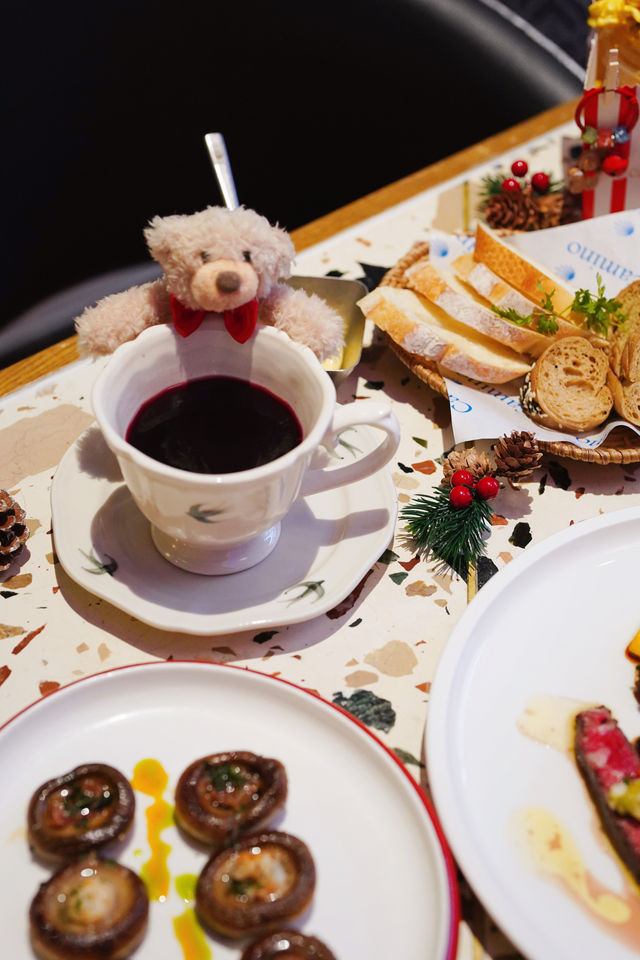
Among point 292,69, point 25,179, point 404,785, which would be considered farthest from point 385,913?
point 292,69

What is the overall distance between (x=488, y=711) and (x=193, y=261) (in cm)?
57

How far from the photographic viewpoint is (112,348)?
911 mm

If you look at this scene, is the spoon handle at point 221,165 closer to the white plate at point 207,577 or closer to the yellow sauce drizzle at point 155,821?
the white plate at point 207,577

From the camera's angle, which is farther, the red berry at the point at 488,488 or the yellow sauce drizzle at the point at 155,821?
the red berry at the point at 488,488

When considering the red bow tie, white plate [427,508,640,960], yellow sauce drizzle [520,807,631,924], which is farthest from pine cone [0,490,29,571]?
yellow sauce drizzle [520,807,631,924]

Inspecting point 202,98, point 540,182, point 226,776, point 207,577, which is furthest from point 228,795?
point 202,98

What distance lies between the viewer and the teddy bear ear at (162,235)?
0.83 meters

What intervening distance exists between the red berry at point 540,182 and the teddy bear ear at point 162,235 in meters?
0.98

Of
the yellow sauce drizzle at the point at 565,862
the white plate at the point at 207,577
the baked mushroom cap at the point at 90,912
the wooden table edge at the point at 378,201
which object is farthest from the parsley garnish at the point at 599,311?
the baked mushroom cap at the point at 90,912

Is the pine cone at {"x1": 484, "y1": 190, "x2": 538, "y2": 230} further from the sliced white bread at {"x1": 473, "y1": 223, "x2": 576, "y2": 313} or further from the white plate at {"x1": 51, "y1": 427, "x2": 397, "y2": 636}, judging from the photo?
the white plate at {"x1": 51, "y1": 427, "x2": 397, "y2": 636}

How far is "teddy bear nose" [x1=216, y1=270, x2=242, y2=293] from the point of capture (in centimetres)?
81

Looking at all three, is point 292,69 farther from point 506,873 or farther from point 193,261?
point 506,873

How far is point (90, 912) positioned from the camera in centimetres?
63

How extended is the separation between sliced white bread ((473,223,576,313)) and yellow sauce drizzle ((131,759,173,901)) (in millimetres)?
882
